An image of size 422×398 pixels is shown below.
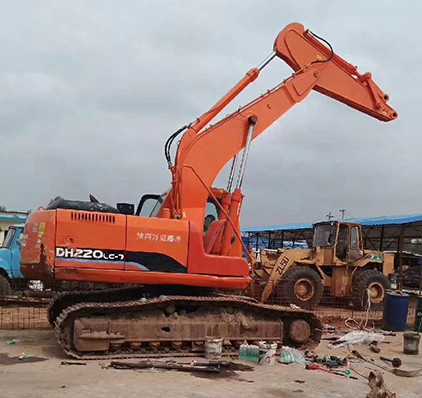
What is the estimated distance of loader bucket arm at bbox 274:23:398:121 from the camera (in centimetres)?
948

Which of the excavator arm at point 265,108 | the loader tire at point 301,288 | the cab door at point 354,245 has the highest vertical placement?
the excavator arm at point 265,108

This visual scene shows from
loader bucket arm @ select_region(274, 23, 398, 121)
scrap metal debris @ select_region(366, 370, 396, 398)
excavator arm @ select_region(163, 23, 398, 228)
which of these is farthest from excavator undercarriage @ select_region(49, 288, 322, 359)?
loader bucket arm @ select_region(274, 23, 398, 121)

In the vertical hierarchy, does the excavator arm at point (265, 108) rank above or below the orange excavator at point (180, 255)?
above

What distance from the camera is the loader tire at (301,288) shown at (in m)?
14.0

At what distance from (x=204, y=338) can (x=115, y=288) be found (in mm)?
2106

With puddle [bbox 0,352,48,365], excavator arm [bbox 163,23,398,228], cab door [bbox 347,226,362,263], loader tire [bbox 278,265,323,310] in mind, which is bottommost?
puddle [bbox 0,352,48,365]

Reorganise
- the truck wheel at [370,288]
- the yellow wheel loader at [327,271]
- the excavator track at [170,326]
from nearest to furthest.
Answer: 1. the excavator track at [170,326]
2. the yellow wheel loader at [327,271]
3. the truck wheel at [370,288]

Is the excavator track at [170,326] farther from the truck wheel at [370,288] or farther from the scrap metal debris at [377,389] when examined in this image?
the truck wheel at [370,288]

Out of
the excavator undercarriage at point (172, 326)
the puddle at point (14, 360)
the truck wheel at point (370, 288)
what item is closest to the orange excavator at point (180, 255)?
the excavator undercarriage at point (172, 326)

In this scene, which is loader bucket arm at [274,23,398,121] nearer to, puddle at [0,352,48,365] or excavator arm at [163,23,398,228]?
excavator arm at [163,23,398,228]

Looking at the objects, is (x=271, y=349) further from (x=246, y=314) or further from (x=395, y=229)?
(x=395, y=229)

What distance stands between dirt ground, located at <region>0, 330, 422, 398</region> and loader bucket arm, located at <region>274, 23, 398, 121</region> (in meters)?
4.79

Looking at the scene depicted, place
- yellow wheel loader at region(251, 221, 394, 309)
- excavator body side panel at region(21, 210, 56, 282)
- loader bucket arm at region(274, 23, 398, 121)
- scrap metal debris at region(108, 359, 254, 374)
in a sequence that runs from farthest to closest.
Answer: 1. yellow wheel loader at region(251, 221, 394, 309)
2. loader bucket arm at region(274, 23, 398, 121)
3. excavator body side panel at region(21, 210, 56, 282)
4. scrap metal debris at region(108, 359, 254, 374)

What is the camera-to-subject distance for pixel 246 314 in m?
8.45
